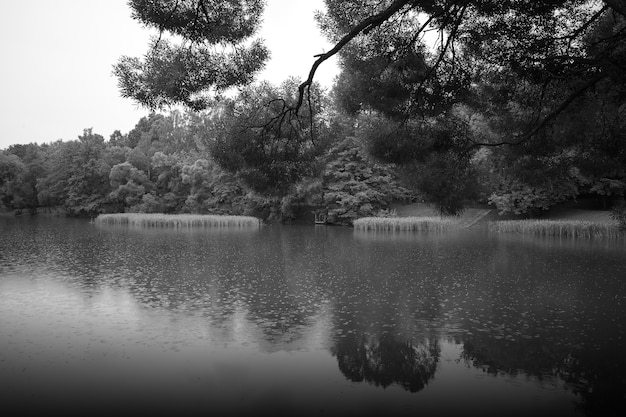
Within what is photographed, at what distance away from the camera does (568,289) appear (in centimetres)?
1075

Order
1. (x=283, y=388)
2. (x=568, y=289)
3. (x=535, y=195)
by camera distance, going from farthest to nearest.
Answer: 1. (x=535, y=195)
2. (x=568, y=289)
3. (x=283, y=388)

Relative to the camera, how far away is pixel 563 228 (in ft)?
78.1

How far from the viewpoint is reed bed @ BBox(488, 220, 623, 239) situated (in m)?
22.3

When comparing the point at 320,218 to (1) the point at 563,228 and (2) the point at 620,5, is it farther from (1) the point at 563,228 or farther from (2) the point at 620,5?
(2) the point at 620,5

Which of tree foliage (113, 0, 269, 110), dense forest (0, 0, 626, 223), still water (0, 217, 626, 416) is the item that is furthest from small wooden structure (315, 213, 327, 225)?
tree foliage (113, 0, 269, 110)

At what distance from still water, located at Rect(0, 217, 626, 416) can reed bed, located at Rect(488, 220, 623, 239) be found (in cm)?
912

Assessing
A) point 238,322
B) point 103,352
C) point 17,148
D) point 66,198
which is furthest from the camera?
point 17,148

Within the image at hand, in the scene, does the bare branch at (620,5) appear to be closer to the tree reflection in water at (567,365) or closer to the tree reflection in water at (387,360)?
the tree reflection in water at (567,365)

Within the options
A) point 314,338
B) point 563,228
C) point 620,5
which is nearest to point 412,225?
point 563,228

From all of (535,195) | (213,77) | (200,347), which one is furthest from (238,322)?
(535,195)

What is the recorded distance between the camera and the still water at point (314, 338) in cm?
518

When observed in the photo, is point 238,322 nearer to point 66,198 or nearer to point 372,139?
point 372,139

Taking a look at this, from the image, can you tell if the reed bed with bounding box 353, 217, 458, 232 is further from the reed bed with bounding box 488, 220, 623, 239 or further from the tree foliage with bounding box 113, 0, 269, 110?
the tree foliage with bounding box 113, 0, 269, 110

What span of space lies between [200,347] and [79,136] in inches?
1888
